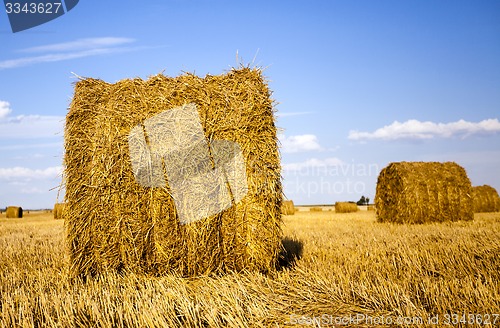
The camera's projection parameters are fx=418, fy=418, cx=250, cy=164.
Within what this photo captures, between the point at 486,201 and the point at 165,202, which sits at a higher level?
the point at 165,202

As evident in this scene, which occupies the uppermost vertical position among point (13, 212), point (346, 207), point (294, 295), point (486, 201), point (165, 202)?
point (165, 202)

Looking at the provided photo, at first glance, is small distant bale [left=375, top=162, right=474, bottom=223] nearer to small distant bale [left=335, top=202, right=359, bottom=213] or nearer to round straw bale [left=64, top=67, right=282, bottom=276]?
round straw bale [left=64, top=67, right=282, bottom=276]

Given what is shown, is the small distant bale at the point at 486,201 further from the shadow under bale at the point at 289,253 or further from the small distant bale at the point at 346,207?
the shadow under bale at the point at 289,253

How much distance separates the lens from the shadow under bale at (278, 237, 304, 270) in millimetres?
5764

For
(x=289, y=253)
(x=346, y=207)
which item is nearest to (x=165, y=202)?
(x=289, y=253)

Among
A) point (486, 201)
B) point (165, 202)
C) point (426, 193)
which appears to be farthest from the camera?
point (486, 201)

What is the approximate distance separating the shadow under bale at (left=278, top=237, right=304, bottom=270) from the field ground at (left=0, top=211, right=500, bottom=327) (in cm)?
6

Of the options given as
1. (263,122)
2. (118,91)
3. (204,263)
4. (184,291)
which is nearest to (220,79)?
(263,122)

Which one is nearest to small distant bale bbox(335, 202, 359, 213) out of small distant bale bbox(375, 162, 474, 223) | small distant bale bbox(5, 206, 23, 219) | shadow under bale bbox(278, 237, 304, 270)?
small distant bale bbox(375, 162, 474, 223)

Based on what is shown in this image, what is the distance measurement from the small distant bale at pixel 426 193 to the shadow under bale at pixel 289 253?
4837mm

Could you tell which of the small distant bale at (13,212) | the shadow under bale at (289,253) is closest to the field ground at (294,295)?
the shadow under bale at (289,253)

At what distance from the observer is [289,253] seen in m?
6.62

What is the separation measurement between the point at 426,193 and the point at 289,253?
693cm

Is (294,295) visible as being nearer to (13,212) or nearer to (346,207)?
(346,207)
